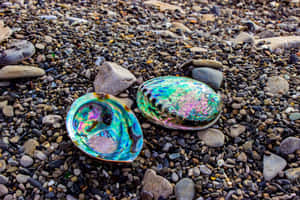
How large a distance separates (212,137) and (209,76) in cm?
67

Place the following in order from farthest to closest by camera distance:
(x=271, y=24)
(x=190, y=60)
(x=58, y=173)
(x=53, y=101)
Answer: (x=271, y=24)
(x=190, y=60)
(x=53, y=101)
(x=58, y=173)

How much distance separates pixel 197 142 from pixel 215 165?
0.81ft

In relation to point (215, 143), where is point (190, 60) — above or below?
above

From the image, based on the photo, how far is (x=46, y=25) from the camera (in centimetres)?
346

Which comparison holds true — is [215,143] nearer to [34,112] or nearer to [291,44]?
[34,112]

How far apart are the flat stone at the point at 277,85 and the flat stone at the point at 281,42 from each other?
67 centimetres

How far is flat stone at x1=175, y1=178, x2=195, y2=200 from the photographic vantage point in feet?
7.27

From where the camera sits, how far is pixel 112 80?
282cm

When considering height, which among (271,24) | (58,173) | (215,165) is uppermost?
(271,24)

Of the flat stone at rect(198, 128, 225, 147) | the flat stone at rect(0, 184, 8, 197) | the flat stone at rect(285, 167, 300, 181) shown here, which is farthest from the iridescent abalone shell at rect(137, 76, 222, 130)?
the flat stone at rect(0, 184, 8, 197)

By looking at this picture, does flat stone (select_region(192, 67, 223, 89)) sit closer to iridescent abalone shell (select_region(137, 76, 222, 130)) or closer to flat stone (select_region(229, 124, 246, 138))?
iridescent abalone shell (select_region(137, 76, 222, 130))

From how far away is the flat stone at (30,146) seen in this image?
239 cm

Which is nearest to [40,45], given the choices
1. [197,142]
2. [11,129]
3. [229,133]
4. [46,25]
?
[46,25]

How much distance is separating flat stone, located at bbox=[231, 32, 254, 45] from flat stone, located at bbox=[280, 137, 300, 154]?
153 cm
